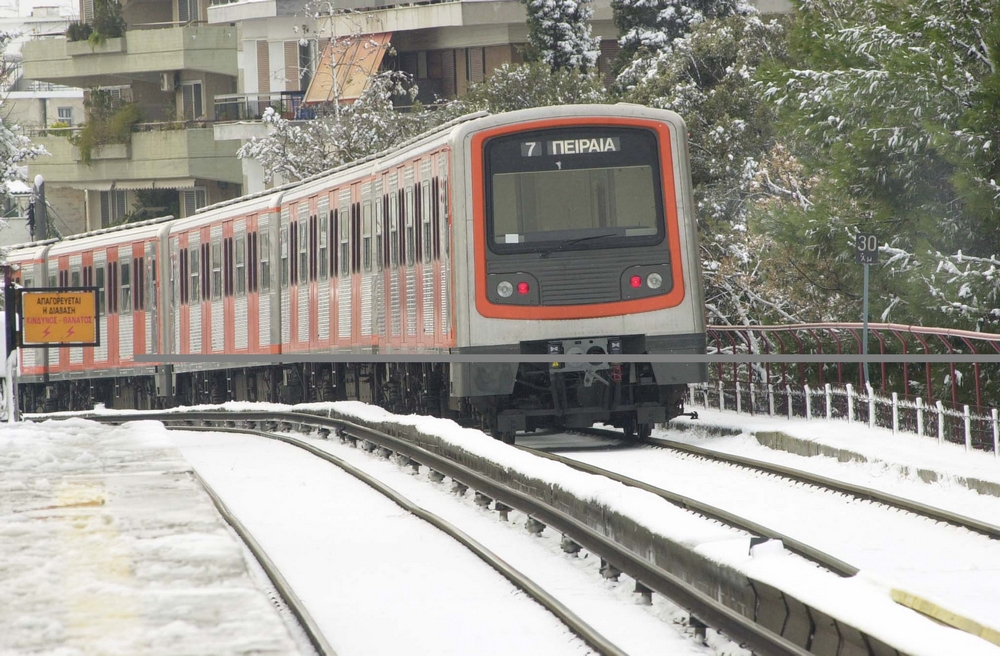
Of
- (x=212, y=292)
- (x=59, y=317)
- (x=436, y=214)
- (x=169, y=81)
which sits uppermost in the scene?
(x=169, y=81)

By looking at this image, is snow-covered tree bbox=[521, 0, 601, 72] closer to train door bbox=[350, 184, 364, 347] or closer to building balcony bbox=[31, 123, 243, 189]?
building balcony bbox=[31, 123, 243, 189]

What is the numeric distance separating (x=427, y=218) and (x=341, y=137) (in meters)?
24.5

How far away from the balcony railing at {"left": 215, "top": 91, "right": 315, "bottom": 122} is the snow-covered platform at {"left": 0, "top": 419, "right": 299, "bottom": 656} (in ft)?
149

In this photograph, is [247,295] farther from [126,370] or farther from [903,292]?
[903,292]

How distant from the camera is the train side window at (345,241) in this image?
22.0 m

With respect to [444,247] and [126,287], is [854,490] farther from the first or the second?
[126,287]

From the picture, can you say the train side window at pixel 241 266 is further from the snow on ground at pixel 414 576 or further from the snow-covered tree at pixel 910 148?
the snow on ground at pixel 414 576

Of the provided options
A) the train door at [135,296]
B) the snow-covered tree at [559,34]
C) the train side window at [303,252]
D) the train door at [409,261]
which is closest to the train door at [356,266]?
the train door at [409,261]

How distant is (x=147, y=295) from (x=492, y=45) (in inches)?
1077

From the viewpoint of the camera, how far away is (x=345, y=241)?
22.2 metres

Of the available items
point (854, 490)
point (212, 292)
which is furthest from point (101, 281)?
point (854, 490)

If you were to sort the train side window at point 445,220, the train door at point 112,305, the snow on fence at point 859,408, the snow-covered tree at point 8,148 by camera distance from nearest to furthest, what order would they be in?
the snow on fence at point 859,408
the train side window at point 445,220
the snow-covered tree at point 8,148
the train door at point 112,305

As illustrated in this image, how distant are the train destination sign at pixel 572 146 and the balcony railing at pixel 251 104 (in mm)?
42512

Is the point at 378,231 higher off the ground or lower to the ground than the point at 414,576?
higher
